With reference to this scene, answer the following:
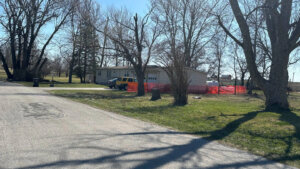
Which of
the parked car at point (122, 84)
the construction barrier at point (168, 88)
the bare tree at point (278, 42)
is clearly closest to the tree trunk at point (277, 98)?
the bare tree at point (278, 42)

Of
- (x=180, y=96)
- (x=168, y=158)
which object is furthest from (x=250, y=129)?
(x=180, y=96)

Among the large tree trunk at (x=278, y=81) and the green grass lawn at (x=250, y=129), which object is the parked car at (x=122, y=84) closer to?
the green grass lawn at (x=250, y=129)

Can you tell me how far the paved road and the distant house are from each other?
1674cm

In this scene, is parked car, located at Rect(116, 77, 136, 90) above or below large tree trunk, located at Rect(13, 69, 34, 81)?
below

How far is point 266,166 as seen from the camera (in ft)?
18.1

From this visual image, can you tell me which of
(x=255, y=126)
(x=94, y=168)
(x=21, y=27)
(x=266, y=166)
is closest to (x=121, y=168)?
(x=94, y=168)

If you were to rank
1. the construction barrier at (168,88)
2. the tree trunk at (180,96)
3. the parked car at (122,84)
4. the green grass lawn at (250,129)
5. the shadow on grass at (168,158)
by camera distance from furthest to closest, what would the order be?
the parked car at (122,84)
the construction barrier at (168,88)
the tree trunk at (180,96)
the green grass lawn at (250,129)
the shadow on grass at (168,158)

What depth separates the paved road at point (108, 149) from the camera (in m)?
5.24

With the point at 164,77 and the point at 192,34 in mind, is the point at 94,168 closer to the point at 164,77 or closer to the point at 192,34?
the point at 164,77

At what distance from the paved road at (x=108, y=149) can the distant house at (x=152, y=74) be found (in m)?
16.7

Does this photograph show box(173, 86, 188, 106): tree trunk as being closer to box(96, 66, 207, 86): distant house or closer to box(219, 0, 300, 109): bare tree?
box(219, 0, 300, 109): bare tree

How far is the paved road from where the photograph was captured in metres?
5.24

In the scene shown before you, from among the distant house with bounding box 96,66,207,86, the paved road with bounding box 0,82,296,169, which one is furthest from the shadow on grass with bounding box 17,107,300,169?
the distant house with bounding box 96,66,207,86

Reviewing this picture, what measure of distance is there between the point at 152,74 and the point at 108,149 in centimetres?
3207
